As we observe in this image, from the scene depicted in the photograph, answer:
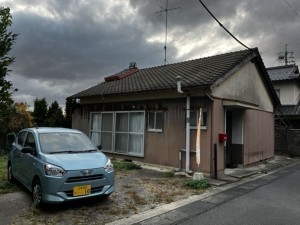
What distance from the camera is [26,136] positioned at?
741 cm

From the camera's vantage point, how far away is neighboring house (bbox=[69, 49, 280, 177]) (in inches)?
397

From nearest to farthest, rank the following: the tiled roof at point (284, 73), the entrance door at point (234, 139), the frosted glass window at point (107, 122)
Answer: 1. the entrance door at point (234, 139)
2. the frosted glass window at point (107, 122)
3. the tiled roof at point (284, 73)

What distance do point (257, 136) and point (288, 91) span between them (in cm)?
1135

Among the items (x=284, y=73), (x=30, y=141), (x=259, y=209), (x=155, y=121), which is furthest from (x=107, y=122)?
(x=284, y=73)

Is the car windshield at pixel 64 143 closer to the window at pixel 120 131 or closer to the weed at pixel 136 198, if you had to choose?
the weed at pixel 136 198

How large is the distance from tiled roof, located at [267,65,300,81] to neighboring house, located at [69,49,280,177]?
8222mm

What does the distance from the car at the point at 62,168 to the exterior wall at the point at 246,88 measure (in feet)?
17.4

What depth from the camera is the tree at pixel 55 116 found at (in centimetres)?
2216

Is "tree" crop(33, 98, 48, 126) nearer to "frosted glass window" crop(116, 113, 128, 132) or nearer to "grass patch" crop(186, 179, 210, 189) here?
"frosted glass window" crop(116, 113, 128, 132)

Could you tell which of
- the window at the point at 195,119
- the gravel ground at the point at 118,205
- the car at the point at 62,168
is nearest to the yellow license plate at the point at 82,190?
the car at the point at 62,168

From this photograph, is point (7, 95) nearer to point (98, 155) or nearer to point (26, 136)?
point (26, 136)

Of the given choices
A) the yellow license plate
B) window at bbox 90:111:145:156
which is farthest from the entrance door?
the yellow license plate

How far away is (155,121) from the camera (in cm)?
1190

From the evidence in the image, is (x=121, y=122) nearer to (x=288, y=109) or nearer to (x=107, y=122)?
(x=107, y=122)
